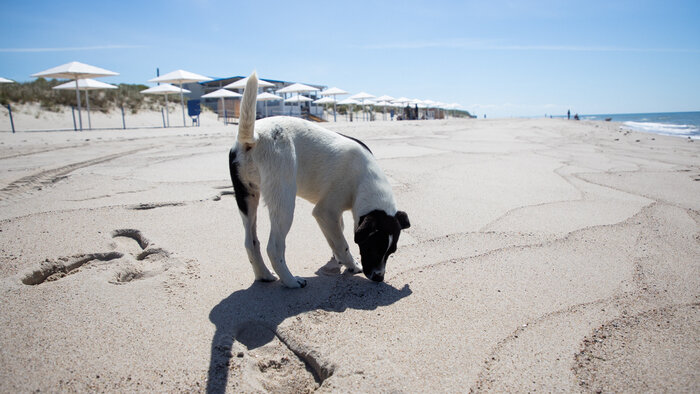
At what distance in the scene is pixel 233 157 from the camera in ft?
7.31

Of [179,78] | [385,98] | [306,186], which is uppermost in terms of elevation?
[385,98]

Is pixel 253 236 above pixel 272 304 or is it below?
above

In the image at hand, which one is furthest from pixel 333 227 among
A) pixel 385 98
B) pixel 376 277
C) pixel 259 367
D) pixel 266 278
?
→ pixel 385 98

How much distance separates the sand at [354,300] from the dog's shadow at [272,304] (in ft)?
0.04

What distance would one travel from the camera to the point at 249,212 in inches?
92.5

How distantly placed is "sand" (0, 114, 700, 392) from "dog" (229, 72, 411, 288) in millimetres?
201

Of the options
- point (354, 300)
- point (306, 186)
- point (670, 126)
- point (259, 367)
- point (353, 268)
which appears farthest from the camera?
point (670, 126)

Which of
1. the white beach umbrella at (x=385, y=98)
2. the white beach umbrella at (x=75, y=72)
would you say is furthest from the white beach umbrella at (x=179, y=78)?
the white beach umbrella at (x=385, y=98)

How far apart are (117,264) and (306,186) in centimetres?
143

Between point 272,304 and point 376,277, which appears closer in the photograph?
point 272,304

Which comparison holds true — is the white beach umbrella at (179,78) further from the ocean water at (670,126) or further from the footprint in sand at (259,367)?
the ocean water at (670,126)

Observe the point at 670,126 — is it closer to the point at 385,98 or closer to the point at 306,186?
the point at 385,98

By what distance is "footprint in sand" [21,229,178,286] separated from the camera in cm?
240

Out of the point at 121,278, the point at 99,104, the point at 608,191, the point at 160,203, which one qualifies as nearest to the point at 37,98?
the point at 99,104
